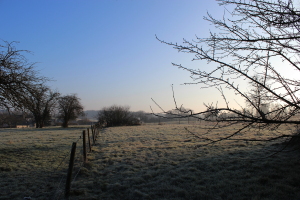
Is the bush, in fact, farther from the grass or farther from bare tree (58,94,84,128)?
the grass

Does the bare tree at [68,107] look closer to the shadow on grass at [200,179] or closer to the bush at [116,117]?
the bush at [116,117]

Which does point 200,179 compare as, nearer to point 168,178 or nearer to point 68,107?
point 168,178

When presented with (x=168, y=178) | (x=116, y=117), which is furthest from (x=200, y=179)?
(x=116, y=117)

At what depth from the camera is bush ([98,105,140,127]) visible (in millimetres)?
42725

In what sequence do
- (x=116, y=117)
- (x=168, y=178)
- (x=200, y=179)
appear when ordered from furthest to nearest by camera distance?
(x=116, y=117)
(x=168, y=178)
(x=200, y=179)

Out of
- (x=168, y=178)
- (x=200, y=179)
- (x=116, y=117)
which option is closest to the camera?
(x=200, y=179)

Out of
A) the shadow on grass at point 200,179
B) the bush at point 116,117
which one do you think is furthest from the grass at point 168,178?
the bush at point 116,117

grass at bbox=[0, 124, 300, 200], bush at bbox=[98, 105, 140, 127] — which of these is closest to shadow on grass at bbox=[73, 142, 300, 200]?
grass at bbox=[0, 124, 300, 200]

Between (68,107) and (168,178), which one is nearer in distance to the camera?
(168,178)

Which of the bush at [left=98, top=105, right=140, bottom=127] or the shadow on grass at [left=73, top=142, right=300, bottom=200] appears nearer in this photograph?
the shadow on grass at [left=73, top=142, right=300, bottom=200]

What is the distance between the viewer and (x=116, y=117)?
141ft

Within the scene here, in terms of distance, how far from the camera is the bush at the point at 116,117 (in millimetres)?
42725

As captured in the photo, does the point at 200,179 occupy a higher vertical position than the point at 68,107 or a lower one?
lower

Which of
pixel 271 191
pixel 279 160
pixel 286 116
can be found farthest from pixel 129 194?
pixel 279 160
